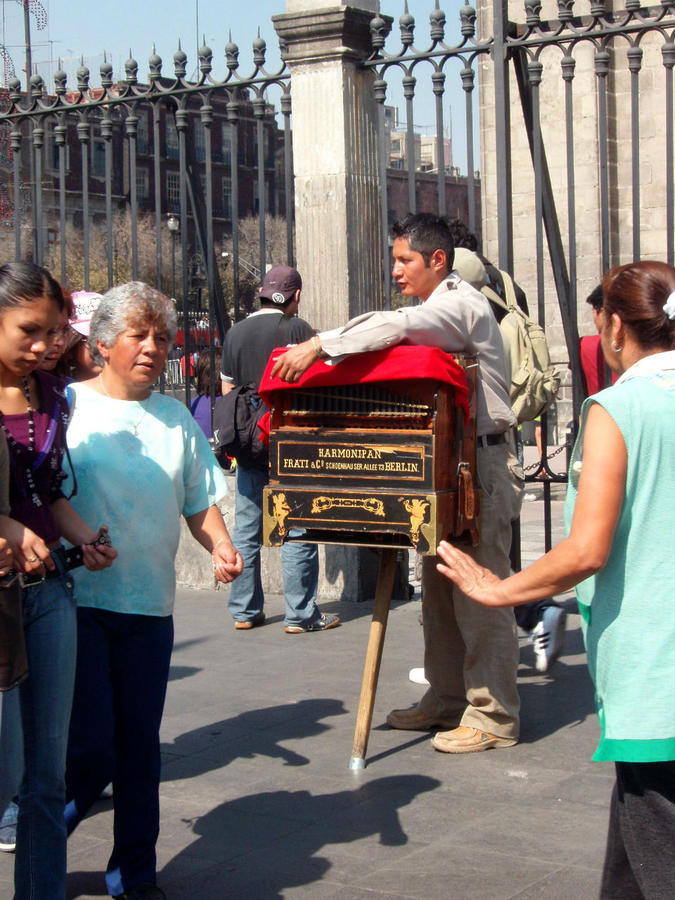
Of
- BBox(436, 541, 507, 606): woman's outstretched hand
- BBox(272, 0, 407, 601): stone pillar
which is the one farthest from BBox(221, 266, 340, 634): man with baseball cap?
BBox(436, 541, 507, 606): woman's outstretched hand

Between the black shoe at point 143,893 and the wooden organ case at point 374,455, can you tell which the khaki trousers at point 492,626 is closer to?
the wooden organ case at point 374,455

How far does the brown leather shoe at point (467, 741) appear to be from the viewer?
491cm

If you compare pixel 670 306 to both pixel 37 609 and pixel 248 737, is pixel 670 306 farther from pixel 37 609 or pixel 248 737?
pixel 248 737

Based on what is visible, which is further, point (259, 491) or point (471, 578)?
point (259, 491)

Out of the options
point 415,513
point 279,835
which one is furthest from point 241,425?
point 279,835

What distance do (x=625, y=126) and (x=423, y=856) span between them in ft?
39.3

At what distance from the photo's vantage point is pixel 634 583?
108 inches

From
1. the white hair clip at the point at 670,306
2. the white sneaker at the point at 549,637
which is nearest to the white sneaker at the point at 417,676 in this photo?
the white sneaker at the point at 549,637

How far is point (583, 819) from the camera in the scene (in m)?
4.16

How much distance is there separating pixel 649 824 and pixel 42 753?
150 cm

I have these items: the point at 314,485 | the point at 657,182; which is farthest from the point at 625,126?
the point at 314,485

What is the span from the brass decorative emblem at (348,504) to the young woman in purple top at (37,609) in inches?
57.2

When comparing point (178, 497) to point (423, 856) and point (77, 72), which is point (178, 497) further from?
point (77, 72)

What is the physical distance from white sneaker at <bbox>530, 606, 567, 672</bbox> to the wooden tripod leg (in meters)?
0.58
